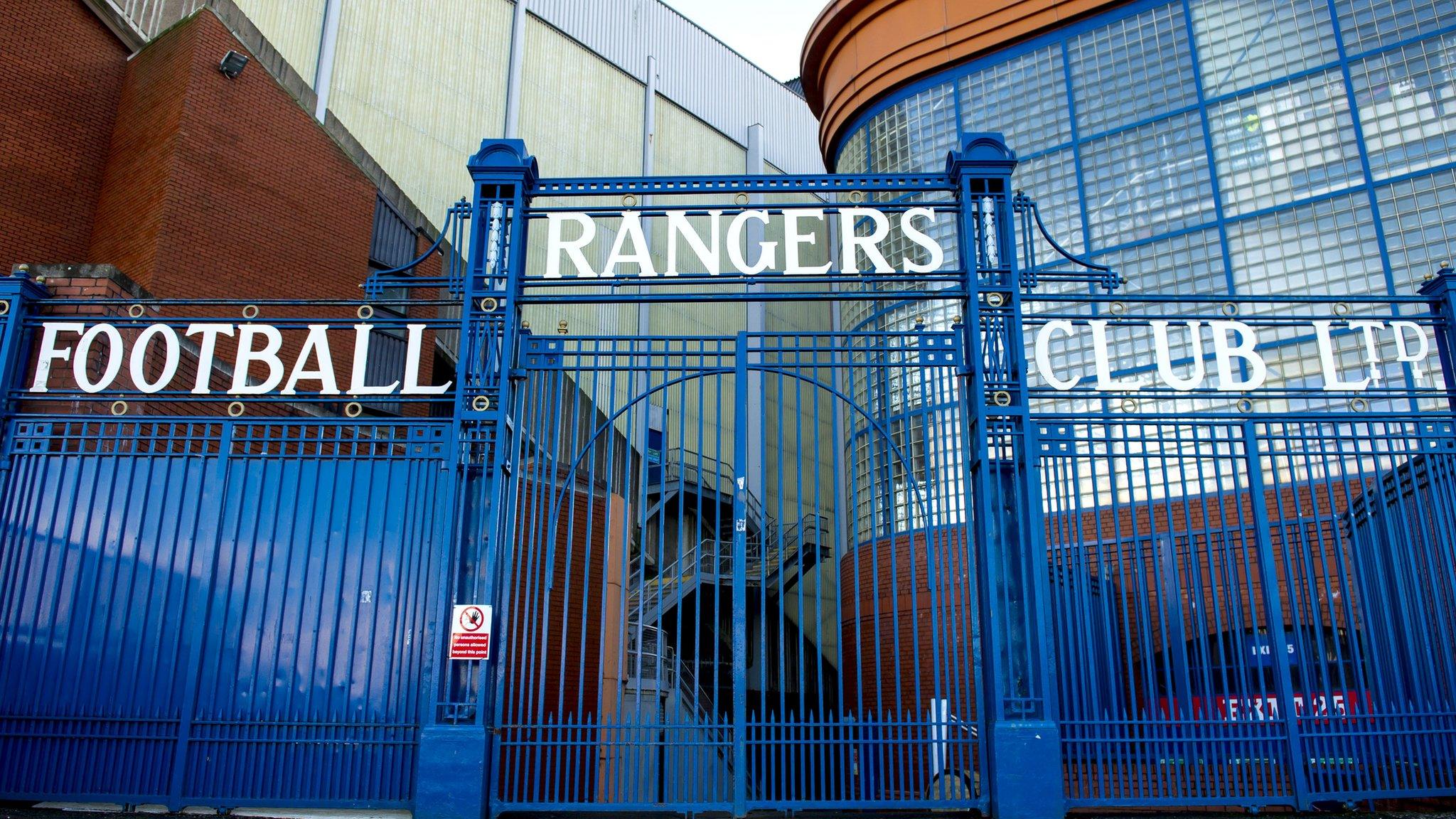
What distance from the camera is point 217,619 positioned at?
24.7 feet

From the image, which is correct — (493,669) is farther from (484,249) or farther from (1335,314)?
(1335,314)

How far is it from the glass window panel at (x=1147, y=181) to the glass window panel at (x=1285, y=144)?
39 centimetres

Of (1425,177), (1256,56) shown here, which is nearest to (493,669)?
(1425,177)

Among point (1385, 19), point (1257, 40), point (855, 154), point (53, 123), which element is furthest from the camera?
point (855, 154)

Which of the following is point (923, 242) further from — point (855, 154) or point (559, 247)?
point (855, 154)

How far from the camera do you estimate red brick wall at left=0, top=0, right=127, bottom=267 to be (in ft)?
49.0

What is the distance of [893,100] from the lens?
22.8m

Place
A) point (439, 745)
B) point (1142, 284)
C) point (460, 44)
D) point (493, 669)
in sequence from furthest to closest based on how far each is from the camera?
point (460, 44) → point (1142, 284) → point (493, 669) → point (439, 745)

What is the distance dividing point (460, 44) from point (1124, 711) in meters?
25.8

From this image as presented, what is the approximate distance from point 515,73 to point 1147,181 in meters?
17.6

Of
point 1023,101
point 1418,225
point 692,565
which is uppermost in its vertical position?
point 1023,101

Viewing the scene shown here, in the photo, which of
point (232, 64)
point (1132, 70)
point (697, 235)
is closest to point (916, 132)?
point (1132, 70)

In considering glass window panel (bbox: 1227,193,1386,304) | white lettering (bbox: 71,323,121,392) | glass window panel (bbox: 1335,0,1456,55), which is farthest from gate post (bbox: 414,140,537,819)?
glass window panel (bbox: 1335,0,1456,55)

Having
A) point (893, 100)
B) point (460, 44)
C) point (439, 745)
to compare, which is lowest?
point (439, 745)
